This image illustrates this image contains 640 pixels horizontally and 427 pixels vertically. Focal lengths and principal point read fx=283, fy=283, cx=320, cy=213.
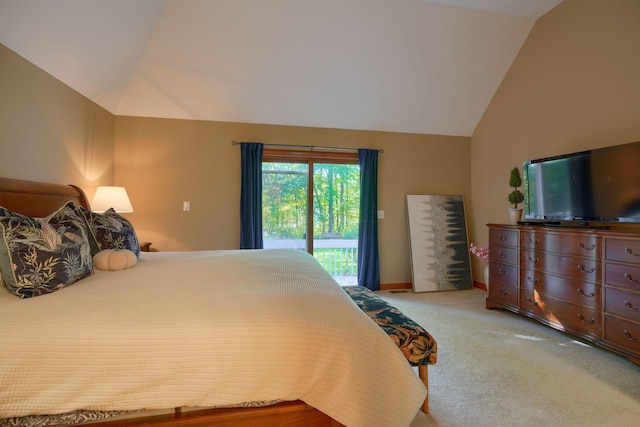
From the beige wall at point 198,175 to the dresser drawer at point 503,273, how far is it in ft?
4.00

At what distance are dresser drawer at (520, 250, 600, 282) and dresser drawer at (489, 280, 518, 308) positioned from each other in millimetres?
323

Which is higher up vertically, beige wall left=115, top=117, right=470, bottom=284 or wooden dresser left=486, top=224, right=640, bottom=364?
beige wall left=115, top=117, right=470, bottom=284

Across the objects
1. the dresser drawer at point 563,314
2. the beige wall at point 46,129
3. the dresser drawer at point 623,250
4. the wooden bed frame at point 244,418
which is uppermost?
the beige wall at point 46,129

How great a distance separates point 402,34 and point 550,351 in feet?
11.1

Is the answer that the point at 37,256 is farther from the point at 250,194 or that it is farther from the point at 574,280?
the point at 574,280

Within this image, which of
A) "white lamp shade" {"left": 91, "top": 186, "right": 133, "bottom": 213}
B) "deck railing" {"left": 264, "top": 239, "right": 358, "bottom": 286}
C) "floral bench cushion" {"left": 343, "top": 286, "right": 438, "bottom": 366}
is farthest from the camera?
"deck railing" {"left": 264, "top": 239, "right": 358, "bottom": 286}

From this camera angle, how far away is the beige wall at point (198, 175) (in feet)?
11.7

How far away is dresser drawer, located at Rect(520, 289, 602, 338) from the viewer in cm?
227

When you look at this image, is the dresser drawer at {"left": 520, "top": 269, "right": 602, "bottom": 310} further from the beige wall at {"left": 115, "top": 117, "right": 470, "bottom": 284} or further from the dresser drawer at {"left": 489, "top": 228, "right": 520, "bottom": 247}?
the beige wall at {"left": 115, "top": 117, "right": 470, "bottom": 284}

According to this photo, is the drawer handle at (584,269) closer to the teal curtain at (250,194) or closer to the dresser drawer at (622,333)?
the dresser drawer at (622,333)

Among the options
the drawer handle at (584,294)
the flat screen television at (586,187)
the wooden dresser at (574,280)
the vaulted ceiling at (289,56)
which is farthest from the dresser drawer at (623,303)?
the vaulted ceiling at (289,56)

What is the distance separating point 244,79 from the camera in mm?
3377

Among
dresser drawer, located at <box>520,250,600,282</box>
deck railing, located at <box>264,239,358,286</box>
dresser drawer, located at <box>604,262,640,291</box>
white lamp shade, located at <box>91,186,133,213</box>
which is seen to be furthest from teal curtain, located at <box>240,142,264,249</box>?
dresser drawer, located at <box>604,262,640,291</box>

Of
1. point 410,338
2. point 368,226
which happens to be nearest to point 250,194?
point 368,226
